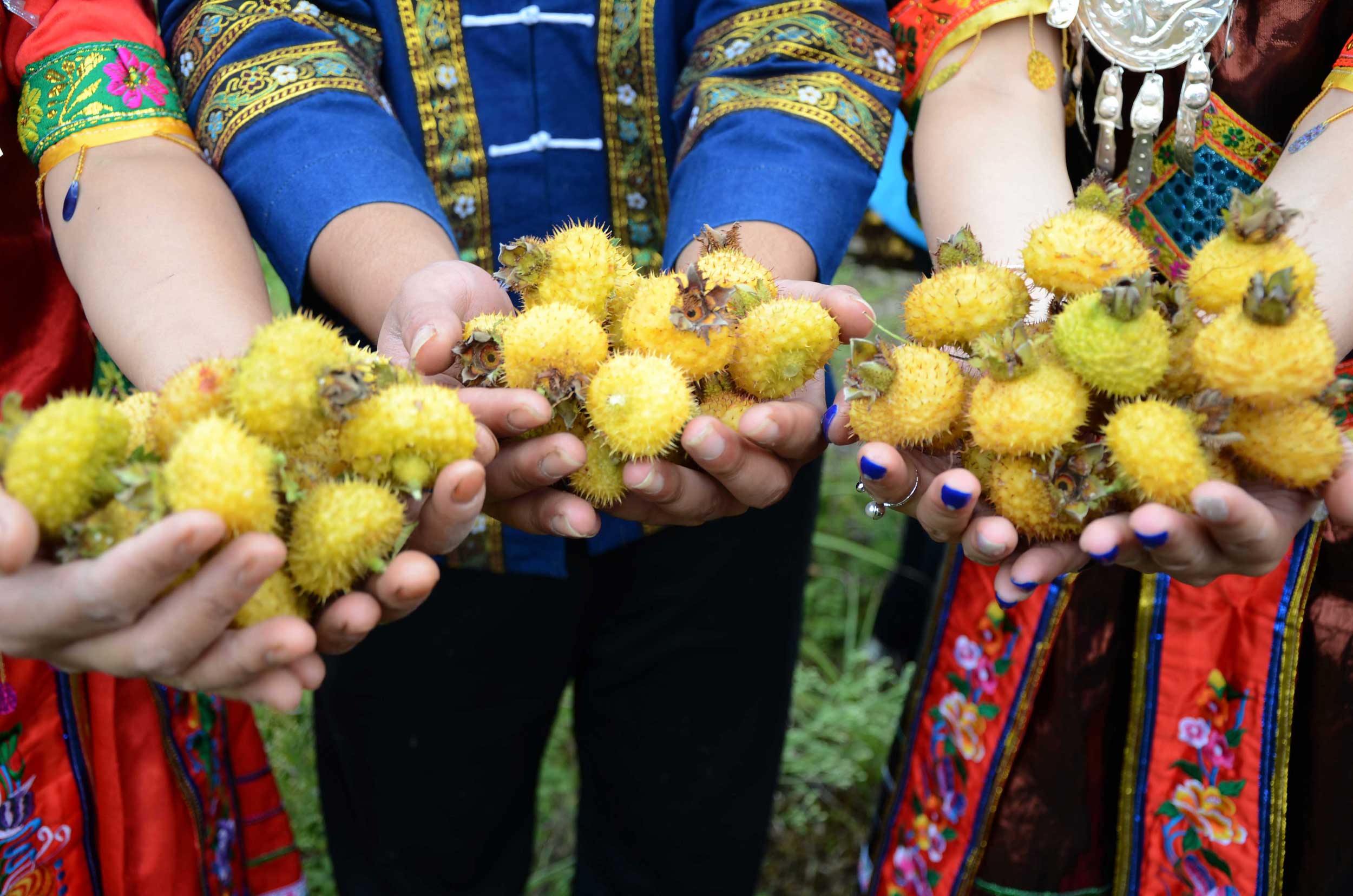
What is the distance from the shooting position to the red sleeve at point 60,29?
6.11 feet

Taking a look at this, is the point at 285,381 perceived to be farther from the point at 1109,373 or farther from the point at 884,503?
the point at 1109,373

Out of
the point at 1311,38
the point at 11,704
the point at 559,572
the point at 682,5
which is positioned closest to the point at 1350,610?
the point at 1311,38

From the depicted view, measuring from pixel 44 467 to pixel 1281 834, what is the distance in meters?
2.18

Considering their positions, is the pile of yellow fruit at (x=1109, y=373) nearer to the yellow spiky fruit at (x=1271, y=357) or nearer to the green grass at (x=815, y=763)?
the yellow spiky fruit at (x=1271, y=357)

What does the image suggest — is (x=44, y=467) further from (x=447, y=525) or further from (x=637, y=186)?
(x=637, y=186)

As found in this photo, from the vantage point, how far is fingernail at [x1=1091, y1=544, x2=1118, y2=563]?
4.58ft

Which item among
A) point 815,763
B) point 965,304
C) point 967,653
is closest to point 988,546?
point 965,304

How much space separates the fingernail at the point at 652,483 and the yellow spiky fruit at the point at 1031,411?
54 cm

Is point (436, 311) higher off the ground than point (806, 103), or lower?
lower

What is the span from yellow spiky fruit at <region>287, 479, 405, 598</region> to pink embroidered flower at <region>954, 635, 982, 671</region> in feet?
4.42

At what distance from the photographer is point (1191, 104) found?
186 cm

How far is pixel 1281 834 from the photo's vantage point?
1825 mm

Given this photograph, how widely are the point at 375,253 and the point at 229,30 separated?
64cm

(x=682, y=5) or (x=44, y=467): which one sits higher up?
(x=682, y=5)
